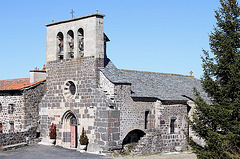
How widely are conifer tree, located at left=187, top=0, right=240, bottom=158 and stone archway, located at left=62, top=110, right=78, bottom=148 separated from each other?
969 centimetres

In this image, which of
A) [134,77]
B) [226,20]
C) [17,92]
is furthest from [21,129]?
[226,20]

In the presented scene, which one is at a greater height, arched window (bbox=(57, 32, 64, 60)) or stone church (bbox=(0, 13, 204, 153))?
arched window (bbox=(57, 32, 64, 60))

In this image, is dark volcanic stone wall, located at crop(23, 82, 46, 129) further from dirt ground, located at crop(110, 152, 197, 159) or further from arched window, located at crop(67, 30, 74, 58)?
dirt ground, located at crop(110, 152, 197, 159)

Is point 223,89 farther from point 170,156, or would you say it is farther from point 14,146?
point 14,146

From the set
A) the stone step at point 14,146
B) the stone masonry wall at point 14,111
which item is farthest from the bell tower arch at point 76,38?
the stone step at point 14,146

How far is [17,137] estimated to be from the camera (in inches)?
963

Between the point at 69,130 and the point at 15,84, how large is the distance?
734 centimetres

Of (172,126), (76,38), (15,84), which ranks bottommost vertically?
(172,126)

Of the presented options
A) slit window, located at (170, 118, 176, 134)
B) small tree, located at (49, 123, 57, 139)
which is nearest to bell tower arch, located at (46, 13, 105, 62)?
small tree, located at (49, 123, 57, 139)

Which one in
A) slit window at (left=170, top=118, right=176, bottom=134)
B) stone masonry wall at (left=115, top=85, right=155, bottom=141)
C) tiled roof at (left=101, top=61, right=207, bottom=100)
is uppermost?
tiled roof at (left=101, top=61, right=207, bottom=100)

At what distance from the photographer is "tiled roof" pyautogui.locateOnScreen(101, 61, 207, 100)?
897 inches

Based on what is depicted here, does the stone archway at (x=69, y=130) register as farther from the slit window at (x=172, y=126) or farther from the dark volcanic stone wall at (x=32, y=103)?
the slit window at (x=172, y=126)

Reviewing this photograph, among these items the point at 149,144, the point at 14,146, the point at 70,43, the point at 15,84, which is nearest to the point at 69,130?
the point at 14,146

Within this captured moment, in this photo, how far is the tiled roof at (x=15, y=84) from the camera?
26977 mm
